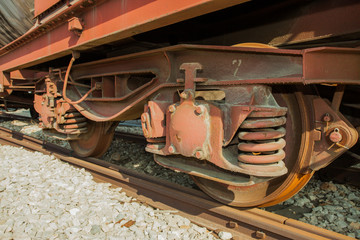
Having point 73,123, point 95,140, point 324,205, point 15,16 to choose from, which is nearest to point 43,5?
point 73,123

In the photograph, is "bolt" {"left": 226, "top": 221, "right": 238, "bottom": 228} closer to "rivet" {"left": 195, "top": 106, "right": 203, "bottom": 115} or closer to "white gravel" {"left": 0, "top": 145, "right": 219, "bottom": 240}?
"white gravel" {"left": 0, "top": 145, "right": 219, "bottom": 240}

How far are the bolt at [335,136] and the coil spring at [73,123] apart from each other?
3.14 metres

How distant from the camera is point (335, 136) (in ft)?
5.72

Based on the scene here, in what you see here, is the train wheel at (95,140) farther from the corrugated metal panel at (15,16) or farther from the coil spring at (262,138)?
the corrugated metal panel at (15,16)

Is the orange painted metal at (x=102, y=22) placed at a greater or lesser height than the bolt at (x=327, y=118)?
greater

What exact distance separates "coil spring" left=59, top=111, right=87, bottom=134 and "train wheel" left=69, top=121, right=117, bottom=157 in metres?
0.16

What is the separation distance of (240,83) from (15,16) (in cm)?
513

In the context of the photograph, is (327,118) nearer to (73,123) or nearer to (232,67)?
(232,67)

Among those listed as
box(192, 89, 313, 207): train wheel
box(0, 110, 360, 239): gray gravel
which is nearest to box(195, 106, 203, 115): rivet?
box(192, 89, 313, 207): train wheel

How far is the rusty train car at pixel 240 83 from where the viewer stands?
1.66 m

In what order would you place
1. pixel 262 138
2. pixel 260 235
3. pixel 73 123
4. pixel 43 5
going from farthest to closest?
1. pixel 73 123
2. pixel 43 5
3. pixel 260 235
4. pixel 262 138

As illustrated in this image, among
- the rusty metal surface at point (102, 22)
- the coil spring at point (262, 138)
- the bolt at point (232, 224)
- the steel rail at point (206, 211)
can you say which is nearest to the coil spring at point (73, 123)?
the steel rail at point (206, 211)

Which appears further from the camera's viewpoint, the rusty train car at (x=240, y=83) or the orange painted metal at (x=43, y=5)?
the orange painted metal at (x=43, y=5)

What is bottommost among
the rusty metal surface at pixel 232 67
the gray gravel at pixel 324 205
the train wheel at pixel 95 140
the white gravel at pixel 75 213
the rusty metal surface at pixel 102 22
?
the white gravel at pixel 75 213
